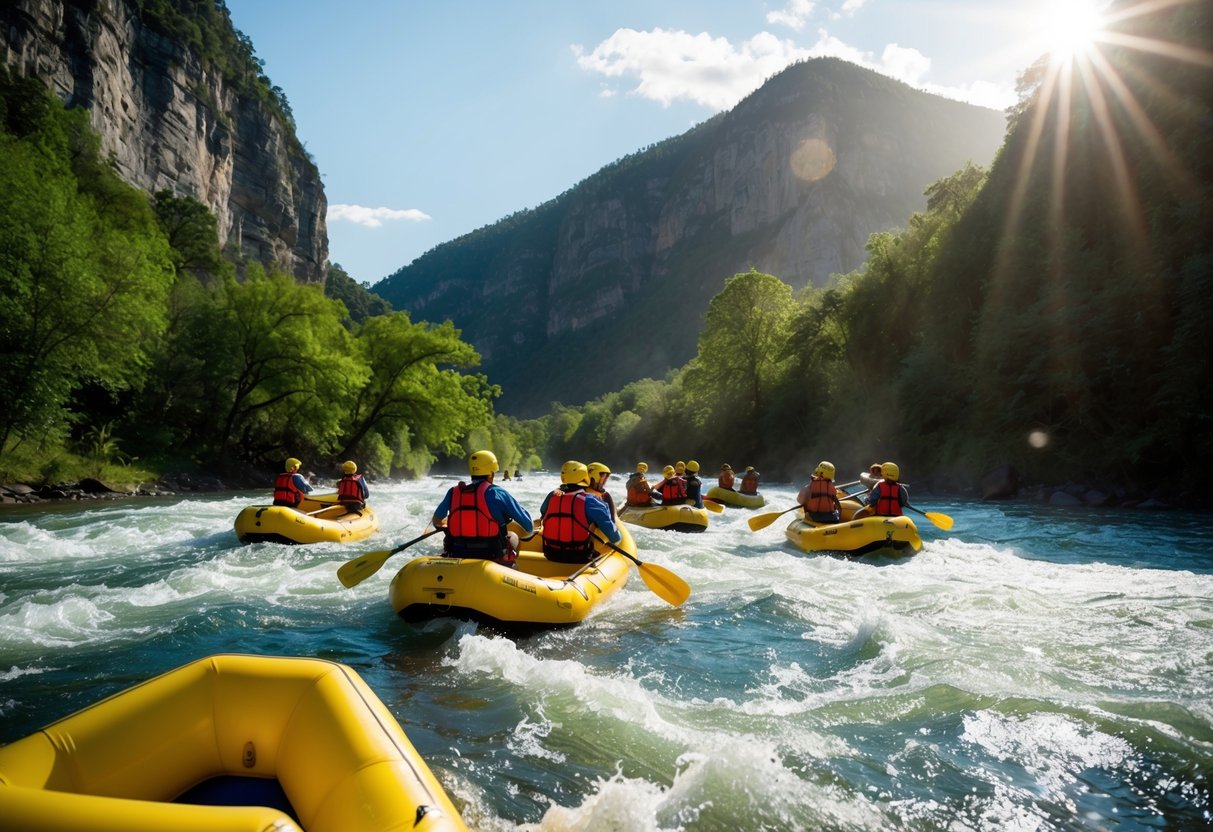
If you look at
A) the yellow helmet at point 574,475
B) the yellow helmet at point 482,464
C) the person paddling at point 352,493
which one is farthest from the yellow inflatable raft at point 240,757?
the person paddling at point 352,493

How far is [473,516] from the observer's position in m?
6.71

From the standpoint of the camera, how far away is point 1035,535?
40.5 ft

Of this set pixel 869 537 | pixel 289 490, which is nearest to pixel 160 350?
pixel 289 490

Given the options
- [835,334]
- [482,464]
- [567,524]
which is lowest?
[567,524]

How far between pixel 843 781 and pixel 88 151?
32.1 m

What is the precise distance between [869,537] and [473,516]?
6.51m

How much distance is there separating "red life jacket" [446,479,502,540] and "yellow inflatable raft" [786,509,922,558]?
6183 mm

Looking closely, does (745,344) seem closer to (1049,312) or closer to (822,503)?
(1049,312)

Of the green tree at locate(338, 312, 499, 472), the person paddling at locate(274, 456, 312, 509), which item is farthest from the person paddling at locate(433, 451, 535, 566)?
the green tree at locate(338, 312, 499, 472)

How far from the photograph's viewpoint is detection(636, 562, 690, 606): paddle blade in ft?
23.6

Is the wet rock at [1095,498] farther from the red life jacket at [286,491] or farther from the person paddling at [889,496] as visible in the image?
the red life jacket at [286,491]

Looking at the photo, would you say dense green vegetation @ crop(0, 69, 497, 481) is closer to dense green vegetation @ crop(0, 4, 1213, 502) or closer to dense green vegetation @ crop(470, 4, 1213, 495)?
dense green vegetation @ crop(0, 4, 1213, 502)

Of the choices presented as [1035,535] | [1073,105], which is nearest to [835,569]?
[1035,535]

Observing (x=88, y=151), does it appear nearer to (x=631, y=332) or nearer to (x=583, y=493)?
(x=583, y=493)
